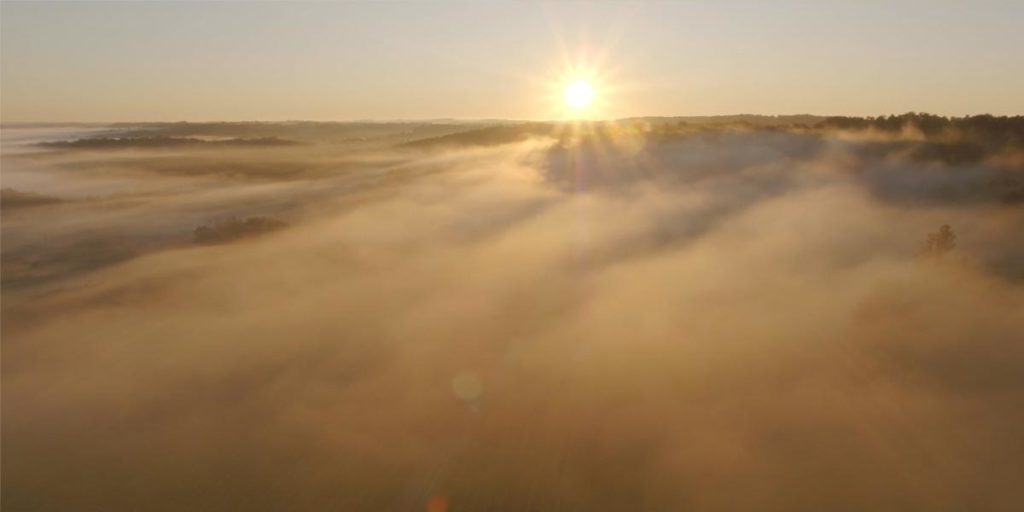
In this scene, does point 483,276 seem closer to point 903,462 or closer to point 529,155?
point 903,462

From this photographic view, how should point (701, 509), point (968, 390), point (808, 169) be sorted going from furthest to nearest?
point (808, 169) < point (968, 390) < point (701, 509)

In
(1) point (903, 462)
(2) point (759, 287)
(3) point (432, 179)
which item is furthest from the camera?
(3) point (432, 179)

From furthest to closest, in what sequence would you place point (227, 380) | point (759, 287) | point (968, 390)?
point (759, 287) < point (227, 380) < point (968, 390)

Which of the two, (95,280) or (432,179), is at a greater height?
(432,179)

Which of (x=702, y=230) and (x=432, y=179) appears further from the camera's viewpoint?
(x=432, y=179)

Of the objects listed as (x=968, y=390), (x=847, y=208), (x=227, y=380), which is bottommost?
(x=227, y=380)

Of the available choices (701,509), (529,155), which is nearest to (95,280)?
(701,509)

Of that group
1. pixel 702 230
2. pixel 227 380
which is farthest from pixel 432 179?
pixel 227 380

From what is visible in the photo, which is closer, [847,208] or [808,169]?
[847,208]

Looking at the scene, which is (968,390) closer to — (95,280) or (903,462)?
(903,462)
